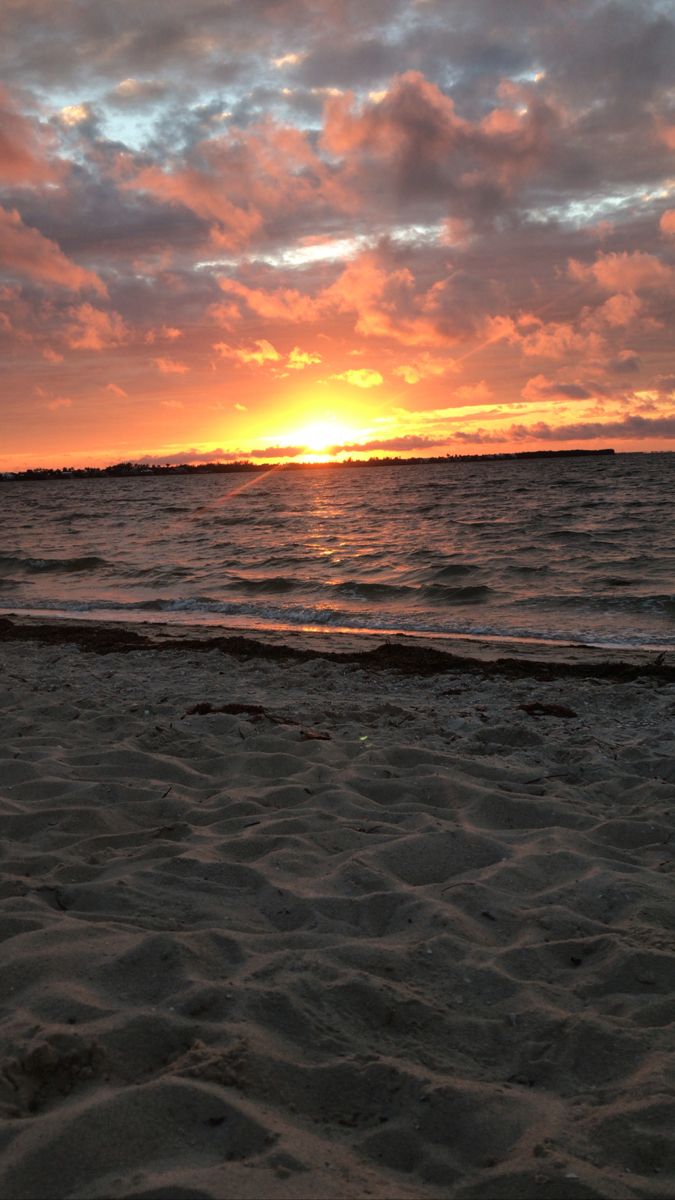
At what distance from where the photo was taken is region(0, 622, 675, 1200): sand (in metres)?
2.16

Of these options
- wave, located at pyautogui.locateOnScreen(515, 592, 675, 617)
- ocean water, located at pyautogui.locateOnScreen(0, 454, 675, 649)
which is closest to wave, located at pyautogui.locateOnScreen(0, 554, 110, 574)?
ocean water, located at pyautogui.locateOnScreen(0, 454, 675, 649)

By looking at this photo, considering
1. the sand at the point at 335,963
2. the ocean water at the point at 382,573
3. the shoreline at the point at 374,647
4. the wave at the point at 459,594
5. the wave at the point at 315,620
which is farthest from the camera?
the wave at the point at 459,594

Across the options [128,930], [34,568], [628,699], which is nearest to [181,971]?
[128,930]

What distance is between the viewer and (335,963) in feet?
10.0

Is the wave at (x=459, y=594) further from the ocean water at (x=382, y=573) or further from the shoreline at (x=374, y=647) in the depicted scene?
the shoreline at (x=374, y=647)

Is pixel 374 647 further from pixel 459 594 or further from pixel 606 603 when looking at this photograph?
pixel 606 603

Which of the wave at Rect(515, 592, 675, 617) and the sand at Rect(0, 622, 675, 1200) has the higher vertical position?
the sand at Rect(0, 622, 675, 1200)

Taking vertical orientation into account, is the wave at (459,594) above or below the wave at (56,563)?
below

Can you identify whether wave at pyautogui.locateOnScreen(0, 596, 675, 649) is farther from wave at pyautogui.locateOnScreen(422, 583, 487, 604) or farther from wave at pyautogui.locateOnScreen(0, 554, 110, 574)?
wave at pyautogui.locateOnScreen(0, 554, 110, 574)

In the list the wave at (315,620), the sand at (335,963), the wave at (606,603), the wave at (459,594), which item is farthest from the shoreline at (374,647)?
the wave at (459,594)

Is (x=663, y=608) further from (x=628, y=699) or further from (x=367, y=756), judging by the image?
(x=367, y=756)

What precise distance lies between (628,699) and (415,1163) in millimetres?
5654

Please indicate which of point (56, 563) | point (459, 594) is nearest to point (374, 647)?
point (459, 594)

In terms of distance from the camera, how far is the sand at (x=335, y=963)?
2.16 metres
